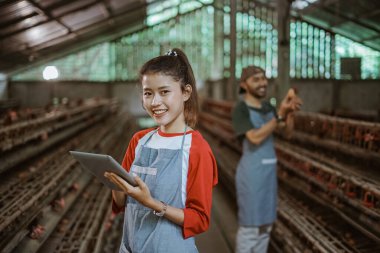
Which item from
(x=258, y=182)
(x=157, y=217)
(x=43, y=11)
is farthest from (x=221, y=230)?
(x=43, y=11)

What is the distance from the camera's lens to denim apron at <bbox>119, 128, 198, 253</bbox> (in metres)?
1.38

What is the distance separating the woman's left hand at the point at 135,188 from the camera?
4.01 feet

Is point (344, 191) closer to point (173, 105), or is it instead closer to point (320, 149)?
point (320, 149)

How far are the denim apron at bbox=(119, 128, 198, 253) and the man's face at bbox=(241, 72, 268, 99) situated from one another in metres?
1.51

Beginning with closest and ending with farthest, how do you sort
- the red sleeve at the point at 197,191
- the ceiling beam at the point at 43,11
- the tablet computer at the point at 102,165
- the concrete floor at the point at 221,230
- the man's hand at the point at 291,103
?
the tablet computer at the point at 102,165, the red sleeve at the point at 197,191, the man's hand at the point at 291,103, the concrete floor at the point at 221,230, the ceiling beam at the point at 43,11

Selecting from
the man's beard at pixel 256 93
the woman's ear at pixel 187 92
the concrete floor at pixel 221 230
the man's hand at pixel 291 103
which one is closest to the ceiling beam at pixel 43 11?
the concrete floor at pixel 221 230

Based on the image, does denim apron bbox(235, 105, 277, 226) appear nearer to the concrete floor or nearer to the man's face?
the man's face

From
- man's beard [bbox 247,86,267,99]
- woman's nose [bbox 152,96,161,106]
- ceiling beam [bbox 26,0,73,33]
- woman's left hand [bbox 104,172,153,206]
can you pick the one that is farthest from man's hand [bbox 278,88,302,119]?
ceiling beam [bbox 26,0,73,33]

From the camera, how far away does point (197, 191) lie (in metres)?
1.37

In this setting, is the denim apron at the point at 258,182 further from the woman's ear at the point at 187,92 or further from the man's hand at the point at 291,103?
the woman's ear at the point at 187,92

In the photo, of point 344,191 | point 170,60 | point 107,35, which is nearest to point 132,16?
point 107,35

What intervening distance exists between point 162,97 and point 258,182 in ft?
5.57

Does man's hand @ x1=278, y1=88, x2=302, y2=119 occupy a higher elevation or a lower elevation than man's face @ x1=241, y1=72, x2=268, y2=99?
lower

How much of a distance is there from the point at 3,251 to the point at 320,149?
2874 mm
